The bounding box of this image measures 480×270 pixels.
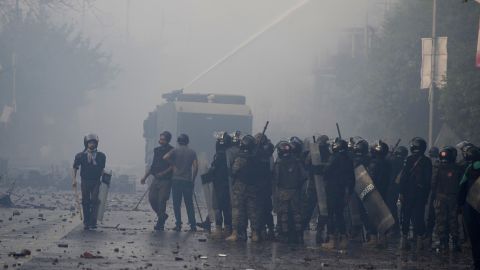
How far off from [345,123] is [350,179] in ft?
146

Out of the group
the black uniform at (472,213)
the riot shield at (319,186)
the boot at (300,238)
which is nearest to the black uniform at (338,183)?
the riot shield at (319,186)

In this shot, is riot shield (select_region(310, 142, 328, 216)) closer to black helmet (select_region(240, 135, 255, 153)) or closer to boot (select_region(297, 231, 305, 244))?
boot (select_region(297, 231, 305, 244))

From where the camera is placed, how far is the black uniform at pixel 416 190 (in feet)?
55.8

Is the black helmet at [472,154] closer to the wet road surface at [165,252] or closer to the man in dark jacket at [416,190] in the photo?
the man in dark jacket at [416,190]

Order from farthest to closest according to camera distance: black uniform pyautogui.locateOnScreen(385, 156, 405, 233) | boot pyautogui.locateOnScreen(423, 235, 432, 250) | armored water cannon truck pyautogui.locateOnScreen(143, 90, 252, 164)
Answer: armored water cannon truck pyautogui.locateOnScreen(143, 90, 252, 164), black uniform pyautogui.locateOnScreen(385, 156, 405, 233), boot pyautogui.locateOnScreen(423, 235, 432, 250)

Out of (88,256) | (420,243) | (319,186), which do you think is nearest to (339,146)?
(319,186)

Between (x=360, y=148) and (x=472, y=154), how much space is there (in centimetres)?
326

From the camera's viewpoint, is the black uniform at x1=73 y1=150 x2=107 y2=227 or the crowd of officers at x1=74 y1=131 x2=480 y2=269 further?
the black uniform at x1=73 y1=150 x2=107 y2=227

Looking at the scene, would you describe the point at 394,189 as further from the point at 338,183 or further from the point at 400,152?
the point at 338,183

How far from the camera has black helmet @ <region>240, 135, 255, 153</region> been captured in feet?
57.5

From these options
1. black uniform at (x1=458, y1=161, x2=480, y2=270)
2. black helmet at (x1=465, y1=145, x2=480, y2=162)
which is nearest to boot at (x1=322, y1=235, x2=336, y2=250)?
black helmet at (x1=465, y1=145, x2=480, y2=162)

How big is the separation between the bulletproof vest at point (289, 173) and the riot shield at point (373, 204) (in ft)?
3.71

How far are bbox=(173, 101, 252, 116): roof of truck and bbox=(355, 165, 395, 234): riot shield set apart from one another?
54.6 feet

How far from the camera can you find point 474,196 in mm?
12625
